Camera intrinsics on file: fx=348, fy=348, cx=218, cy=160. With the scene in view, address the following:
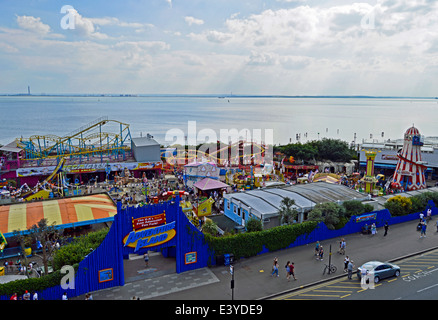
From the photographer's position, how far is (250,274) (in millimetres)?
19562

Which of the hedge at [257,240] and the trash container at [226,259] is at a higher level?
the hedge at [257,240]

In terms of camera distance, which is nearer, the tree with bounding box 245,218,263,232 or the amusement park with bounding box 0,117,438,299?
the amusement park with bounding box 0,117,438,299

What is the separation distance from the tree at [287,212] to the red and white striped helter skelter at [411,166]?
19.7 meters

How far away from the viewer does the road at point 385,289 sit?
55.5 ft

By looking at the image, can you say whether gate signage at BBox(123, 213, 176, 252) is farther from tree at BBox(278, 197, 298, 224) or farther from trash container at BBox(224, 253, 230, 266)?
tree at BBox(278, 197, 298, 224)

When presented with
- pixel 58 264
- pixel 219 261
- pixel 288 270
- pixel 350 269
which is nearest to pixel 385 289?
pixel 350 269

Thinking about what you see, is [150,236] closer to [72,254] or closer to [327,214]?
[72,254]

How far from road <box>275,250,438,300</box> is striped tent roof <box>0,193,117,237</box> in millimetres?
14294

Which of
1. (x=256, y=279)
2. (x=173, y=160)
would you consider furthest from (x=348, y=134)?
(x=256, y=279)

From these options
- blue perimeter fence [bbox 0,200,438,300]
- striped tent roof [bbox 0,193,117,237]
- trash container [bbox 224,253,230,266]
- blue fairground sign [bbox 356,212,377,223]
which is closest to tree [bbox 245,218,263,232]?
trash container [bbox 224,253,230,266]

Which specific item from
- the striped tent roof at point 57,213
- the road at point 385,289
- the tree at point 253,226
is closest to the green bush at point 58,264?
the striped tent roof at point 57,213

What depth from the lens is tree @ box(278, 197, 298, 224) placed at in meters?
23.5

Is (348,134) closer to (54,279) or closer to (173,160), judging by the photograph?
(173,160)

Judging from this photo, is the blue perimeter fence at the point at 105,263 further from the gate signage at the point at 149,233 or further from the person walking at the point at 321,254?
the person walking at the point at 321,254
